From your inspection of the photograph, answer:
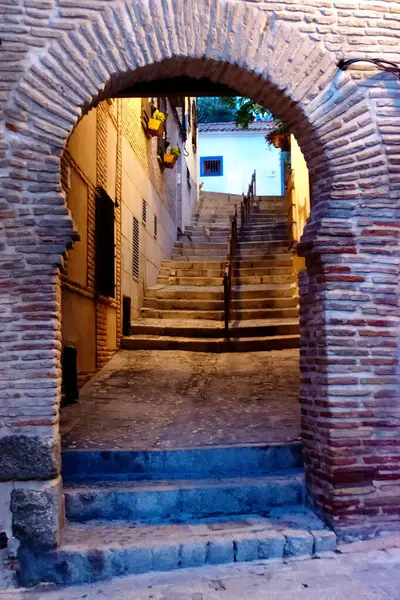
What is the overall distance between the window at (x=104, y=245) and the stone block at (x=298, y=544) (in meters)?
4.98

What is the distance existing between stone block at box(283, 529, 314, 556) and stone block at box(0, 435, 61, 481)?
5.68ft

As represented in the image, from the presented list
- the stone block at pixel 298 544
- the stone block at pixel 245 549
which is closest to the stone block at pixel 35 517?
A: the stone block at pixel 245 549

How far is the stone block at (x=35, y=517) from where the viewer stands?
13.2 ft

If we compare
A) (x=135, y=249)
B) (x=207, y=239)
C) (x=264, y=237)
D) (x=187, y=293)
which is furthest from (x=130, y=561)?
(x=207, y=239)

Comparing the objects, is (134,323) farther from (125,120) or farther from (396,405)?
(396,405)

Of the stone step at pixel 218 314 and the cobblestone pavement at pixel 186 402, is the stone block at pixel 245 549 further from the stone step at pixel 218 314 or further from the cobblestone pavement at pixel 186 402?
the stone step at pixel 218 314

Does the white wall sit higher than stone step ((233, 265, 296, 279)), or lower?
higher

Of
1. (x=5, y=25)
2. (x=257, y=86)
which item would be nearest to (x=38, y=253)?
(x=5, y=25)

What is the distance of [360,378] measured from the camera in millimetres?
4465

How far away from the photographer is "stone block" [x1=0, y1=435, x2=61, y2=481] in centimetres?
407

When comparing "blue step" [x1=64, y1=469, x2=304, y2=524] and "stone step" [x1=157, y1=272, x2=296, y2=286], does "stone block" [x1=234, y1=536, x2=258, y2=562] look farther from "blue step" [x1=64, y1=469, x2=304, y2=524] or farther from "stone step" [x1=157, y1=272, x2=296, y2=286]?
"stone step" [x1=157, y1=272, x2=296, y2=286]

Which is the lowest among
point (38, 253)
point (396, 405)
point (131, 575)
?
point (131, 575)

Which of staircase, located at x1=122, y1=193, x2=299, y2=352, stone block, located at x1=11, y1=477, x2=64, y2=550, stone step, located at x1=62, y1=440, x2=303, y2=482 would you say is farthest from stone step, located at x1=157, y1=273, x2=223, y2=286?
stone block, located at x1=11, y1=477, x2=64, y2=550

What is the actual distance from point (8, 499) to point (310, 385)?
7.73 feet
